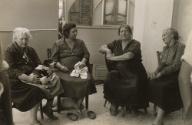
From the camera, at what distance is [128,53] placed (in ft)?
12.2

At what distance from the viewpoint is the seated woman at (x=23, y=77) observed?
307cm

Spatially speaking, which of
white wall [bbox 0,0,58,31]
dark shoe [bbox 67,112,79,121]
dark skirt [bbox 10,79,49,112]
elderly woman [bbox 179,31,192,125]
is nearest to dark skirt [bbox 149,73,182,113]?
dark shoe [bbox 67,112,79,121]

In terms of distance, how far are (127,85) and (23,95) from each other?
126cm

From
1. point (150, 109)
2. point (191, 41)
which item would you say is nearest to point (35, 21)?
point (150, 109)

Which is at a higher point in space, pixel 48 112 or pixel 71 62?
pixel 71 62

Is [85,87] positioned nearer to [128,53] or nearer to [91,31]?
[128,53]

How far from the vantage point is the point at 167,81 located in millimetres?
3422

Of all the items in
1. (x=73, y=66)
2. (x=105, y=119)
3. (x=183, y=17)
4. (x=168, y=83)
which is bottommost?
(x=105, y=119)

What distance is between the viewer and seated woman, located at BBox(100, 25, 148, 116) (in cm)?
354

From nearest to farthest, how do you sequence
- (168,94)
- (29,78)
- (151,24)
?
1. (29,78)
2. (168,94)
3. (151,24)

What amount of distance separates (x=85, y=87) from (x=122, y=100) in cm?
49

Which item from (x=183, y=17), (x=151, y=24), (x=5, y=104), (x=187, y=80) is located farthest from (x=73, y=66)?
(x=187, y=80)

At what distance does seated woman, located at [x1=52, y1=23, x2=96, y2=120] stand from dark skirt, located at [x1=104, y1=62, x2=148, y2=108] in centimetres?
25

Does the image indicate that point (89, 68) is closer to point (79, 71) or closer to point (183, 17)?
point (79, 71)
